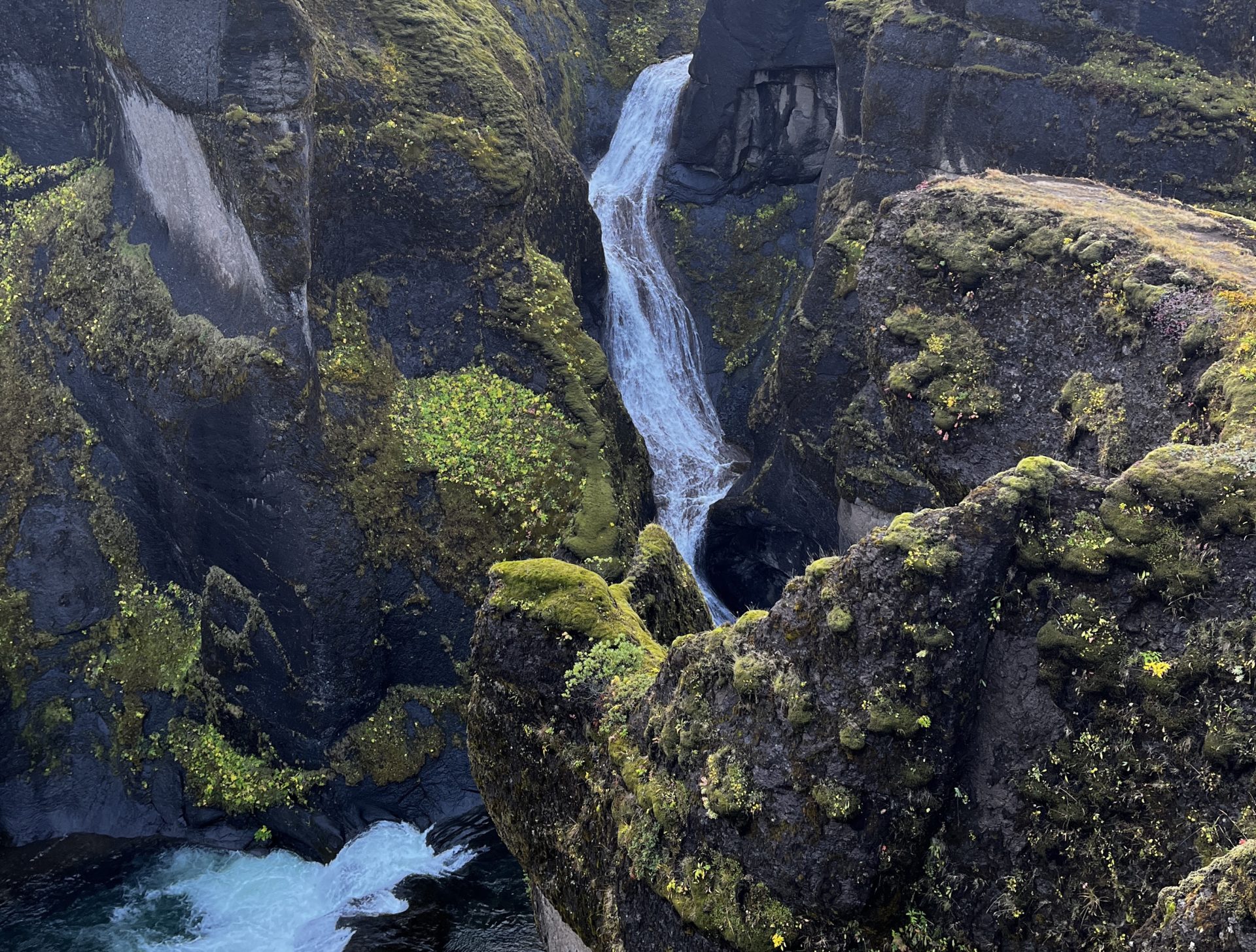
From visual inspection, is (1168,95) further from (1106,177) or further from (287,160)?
(287,160)

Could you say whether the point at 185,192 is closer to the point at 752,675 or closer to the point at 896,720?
the point at 752,675

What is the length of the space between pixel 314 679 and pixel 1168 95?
2411 centimetres

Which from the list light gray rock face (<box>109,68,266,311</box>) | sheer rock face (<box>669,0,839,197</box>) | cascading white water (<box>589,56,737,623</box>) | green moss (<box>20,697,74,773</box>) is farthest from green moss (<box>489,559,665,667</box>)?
sheer rock face (<box>669,0,839,197</box>)

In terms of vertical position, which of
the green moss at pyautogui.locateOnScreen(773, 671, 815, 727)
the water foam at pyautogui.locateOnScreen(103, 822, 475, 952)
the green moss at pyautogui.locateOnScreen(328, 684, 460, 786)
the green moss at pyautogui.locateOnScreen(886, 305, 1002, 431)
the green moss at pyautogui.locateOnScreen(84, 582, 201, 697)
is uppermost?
the green moss at pyautogui.locateOnScreen(886, 305, 1002, 431)

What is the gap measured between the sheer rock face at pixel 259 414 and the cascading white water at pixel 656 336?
175 inches

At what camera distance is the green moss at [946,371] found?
13.7 meters

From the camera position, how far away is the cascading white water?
27422 mm

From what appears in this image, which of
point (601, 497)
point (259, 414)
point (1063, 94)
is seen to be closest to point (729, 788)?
point (601, 497)

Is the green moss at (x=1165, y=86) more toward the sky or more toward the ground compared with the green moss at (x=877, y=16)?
more toward the ground

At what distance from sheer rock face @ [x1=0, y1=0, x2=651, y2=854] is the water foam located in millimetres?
609

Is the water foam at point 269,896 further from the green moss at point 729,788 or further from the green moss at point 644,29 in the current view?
the green moss at point 644,29

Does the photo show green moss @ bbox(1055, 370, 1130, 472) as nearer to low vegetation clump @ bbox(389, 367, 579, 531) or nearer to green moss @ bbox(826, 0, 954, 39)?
low vegetation clump @ bbox(389, 367, 579, 531)

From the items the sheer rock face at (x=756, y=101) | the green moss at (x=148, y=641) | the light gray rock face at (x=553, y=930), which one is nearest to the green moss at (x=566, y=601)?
the light gray rock face at (x=553, y=930)

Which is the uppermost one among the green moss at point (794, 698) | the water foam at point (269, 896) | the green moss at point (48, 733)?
the green moss at point (794, 698)
